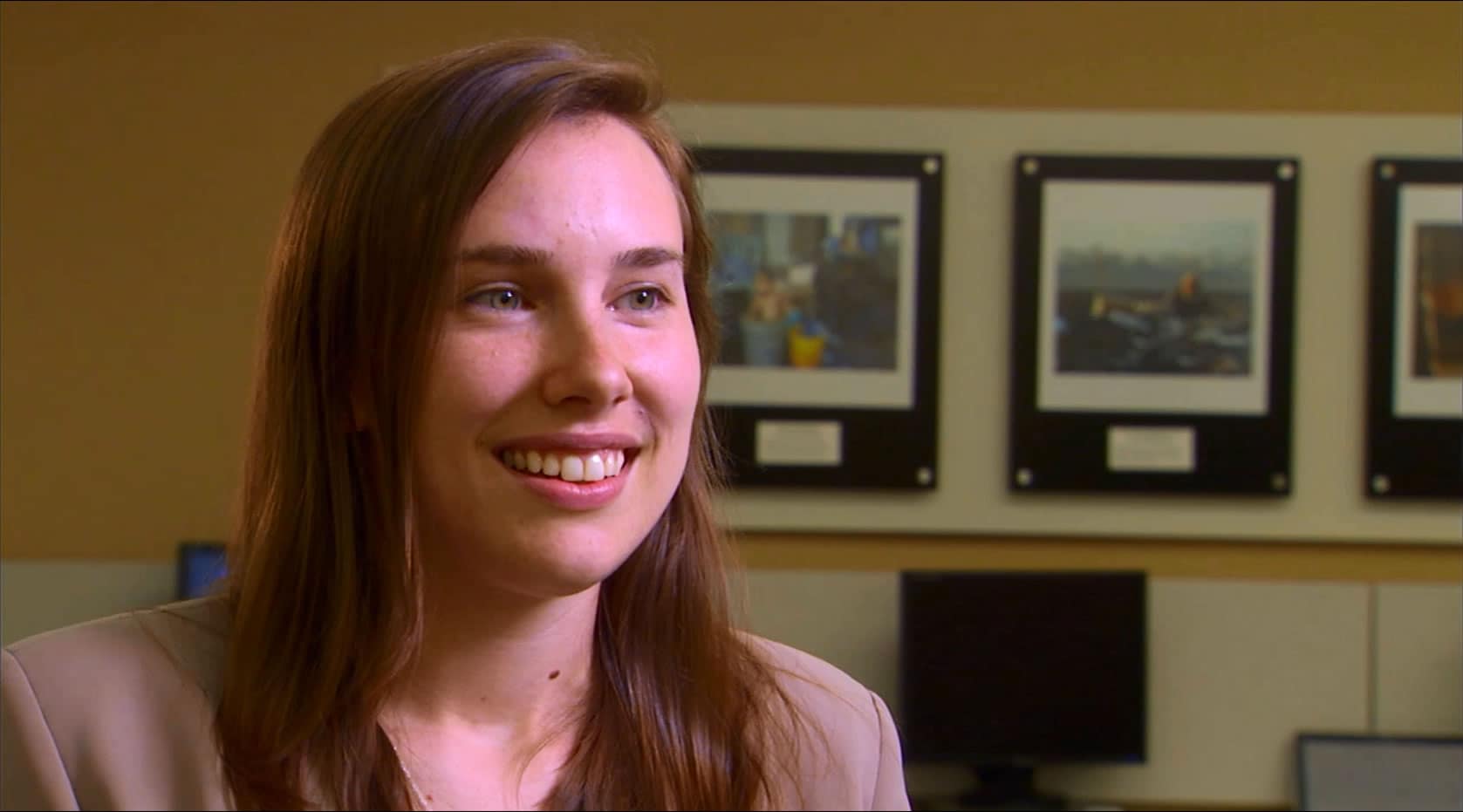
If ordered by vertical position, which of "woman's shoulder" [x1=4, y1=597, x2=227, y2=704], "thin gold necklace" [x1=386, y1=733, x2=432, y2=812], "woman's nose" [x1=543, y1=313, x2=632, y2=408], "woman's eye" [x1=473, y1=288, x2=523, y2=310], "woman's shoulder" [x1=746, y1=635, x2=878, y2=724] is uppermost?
"woman's eye" [x1=473, y1=288, x2=523, y2=310]

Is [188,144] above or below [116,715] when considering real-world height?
above

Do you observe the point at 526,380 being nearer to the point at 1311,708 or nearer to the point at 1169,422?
the point at 1169,422

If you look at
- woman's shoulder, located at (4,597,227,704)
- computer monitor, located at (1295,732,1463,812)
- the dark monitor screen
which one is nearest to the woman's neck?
woman's shoulder, located at (4,597,227,704)

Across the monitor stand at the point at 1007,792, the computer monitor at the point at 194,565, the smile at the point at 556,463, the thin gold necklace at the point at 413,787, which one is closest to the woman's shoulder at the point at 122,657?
the thin gold necklace at the point at 413,787

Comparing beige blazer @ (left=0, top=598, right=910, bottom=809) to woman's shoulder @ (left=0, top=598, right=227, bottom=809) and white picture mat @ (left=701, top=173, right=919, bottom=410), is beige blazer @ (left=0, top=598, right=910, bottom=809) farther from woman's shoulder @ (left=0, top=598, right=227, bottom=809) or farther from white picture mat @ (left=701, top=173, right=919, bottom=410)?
white picture mat @ (left=701, top=173, right=919, bottom=410)

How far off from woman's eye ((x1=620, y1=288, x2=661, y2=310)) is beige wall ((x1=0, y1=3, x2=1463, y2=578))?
1.99 meters

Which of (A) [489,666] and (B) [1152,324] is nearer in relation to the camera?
→ (A) [489,666]

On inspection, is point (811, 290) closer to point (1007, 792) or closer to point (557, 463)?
point (1007, 792)

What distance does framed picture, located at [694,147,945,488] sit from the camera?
2918 millimetres

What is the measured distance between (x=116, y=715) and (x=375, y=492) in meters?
0.18

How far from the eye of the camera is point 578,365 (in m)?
0.89

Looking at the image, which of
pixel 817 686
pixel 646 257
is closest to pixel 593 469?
pixel 646 257

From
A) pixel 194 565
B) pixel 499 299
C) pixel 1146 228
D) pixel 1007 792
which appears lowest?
pixel 1007 792

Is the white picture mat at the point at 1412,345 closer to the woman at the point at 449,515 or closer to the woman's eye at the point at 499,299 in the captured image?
the woman at the point at 449,515
